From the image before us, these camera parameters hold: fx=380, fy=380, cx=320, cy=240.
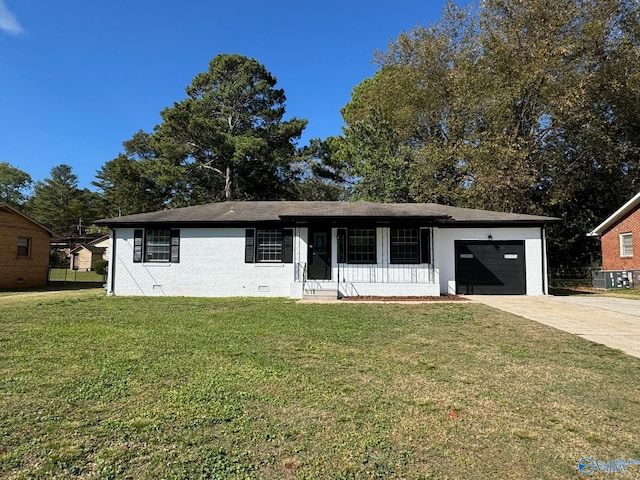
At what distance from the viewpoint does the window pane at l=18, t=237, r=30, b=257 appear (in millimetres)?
18688

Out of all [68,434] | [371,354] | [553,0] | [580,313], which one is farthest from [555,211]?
[68,434]

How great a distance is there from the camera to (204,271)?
13.7 metres

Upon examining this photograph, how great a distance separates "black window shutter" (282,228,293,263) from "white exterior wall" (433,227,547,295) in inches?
199

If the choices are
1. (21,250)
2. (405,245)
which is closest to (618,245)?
(405,245)

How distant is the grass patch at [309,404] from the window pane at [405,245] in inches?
256

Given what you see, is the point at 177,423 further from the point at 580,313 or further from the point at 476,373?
the point at 580,313

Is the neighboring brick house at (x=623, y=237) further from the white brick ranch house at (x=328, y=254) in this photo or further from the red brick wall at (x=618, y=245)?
the white brick ranch house at (x=328, y=254)

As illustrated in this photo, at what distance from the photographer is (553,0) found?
18.2m

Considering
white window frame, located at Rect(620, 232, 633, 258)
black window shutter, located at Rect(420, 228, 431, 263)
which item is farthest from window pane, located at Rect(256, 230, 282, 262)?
white window frame, located at Rect(620, 232, 633, 258)

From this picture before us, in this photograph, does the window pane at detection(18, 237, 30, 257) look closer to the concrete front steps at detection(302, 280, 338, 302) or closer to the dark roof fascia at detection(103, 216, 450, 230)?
the dark roof fascia at detection(103, 216, 450, 230)

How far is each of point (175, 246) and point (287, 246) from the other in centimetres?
412

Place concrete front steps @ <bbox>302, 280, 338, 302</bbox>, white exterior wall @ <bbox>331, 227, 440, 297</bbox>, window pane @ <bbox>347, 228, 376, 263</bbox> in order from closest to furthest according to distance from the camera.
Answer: concrete front steps @ <bbox>302, 280, 338, 302</bbox>, white exterior wall @ <bbox>331, 227, 440, 297</bbox>, window pane @ <bbox>347, 228, 376, 263</bbox>

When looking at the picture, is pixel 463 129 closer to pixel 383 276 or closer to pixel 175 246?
pixel 383 276

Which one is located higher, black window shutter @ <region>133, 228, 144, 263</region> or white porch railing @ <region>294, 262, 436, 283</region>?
black window shutter @ <region>133, 228, 144, 263</region>
